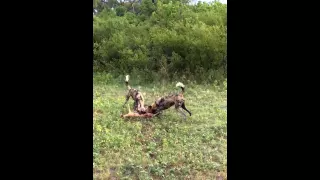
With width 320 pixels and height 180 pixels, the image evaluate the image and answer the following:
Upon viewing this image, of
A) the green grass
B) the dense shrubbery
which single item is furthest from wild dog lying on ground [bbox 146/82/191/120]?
the dense shrubbery

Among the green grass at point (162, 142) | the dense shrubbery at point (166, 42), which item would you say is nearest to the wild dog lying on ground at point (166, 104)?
the green grass at point (162, 142)

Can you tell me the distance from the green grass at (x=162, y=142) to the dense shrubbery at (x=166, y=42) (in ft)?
3.93

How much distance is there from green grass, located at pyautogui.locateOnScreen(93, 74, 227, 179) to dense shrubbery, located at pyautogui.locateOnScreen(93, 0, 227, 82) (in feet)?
3.93

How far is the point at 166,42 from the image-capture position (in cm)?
606

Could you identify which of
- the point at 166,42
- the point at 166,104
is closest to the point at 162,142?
the point at 166,104

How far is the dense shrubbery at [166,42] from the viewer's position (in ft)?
18.9

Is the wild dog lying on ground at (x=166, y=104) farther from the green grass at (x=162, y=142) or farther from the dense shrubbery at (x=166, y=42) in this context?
the dense shrubbery at (x=166, y=42)

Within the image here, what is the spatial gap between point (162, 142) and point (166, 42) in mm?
2939

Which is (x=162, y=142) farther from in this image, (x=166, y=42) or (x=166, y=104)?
(x=166, y=42)
